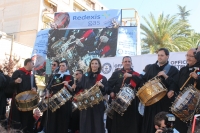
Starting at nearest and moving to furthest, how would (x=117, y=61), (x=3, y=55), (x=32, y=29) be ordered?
(x=117, y=61) < (x=3, y=55) < (x=32, y=29)

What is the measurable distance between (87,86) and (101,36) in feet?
18.3

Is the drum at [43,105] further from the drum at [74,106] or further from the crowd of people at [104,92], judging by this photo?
the drum at [74,106]

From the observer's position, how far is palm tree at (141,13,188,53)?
2310 cm

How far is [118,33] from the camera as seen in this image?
10555 mm

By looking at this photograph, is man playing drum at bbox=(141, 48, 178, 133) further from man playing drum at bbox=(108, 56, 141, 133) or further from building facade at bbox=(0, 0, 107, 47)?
building facade at bbox=(0, 0, 107, 47)

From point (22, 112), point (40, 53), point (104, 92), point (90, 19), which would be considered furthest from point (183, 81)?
point (40, 53)

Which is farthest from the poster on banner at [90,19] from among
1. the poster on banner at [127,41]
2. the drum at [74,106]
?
the drum at [74,106]

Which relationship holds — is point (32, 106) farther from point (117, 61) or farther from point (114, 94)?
point (117, 61)

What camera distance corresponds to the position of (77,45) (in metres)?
11.3

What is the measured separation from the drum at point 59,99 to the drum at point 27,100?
21.6 inches

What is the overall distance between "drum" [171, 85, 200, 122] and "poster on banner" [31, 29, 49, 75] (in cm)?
775

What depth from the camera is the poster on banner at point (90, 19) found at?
36.2 feet

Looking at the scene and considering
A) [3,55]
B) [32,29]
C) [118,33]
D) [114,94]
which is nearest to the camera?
[114,94]

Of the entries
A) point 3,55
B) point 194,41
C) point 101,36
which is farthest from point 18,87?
point 194,41
